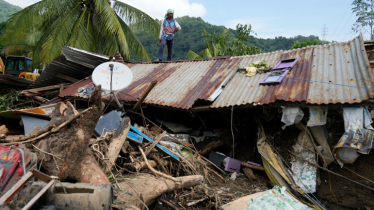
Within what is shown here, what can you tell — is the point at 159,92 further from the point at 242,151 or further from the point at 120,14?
the point at 120,14

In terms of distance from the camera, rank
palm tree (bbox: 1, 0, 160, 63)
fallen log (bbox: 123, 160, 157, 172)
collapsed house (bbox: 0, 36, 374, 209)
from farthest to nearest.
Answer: palm tree (bbox: 1, 0, 160, 63)
collapsed house (bbox: 0, 36, 374, 209)
fallen log (bbox: 123, 160, 157, 172)

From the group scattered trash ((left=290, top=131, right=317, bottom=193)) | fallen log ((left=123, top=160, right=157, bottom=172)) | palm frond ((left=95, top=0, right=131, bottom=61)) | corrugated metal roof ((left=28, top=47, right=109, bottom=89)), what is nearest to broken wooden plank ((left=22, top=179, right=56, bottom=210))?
fallen log ((left=123, top=160, right=157, bottom=172))

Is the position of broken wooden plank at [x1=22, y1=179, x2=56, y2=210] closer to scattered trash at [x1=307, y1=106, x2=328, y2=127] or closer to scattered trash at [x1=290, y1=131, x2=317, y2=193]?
scattered trash at [x1=307, y1=106, x2=328, y2=127]

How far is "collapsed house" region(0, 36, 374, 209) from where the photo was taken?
13.8 ft

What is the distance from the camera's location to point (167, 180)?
3.79m

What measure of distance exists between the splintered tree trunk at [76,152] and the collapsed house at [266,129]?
2 centimetres

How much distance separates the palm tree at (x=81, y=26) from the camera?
426 inches

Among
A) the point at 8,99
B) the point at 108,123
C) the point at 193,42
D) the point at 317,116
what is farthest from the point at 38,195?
the point at 193,42

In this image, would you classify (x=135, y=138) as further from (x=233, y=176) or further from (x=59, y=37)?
(x=59, y=37)

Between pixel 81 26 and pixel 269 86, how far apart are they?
973 centimetres

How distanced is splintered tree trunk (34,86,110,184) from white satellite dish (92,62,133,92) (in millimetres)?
2401

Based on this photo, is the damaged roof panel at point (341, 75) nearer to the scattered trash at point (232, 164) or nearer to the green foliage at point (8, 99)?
the scattered trash at point (232, 164)

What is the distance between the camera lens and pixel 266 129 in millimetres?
5953

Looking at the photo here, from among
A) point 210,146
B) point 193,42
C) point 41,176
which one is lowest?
point 210,146
